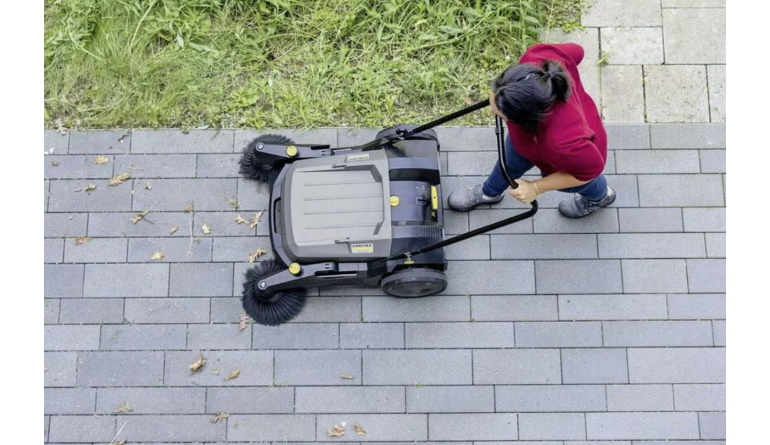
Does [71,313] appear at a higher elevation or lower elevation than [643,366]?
higher

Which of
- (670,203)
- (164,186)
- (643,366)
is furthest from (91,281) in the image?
(670,203)

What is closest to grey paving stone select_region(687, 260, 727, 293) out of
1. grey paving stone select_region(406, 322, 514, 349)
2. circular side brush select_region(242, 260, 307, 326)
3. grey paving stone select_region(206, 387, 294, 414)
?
grey paving stone select_region(406, 322, 514, 349)

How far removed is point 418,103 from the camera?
3953mm

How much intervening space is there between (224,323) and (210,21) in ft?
6.75

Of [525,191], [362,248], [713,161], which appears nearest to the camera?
[525,191]

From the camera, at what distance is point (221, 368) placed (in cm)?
358

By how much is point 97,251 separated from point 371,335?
1816 millimetres

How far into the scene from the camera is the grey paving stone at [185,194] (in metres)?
3.79

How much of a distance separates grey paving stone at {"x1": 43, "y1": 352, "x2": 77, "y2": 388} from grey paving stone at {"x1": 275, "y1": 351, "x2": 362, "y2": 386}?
49.3 inches

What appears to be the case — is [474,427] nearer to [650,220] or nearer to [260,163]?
[650,220]

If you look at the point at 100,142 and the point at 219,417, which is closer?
the point at 219,417

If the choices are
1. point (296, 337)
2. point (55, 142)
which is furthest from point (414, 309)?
point (55, 142)

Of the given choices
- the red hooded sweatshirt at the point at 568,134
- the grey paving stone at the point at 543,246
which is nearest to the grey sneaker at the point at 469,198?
the grey paving stone at the point at 543,246

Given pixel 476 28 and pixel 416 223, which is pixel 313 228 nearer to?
pixel 416 223
